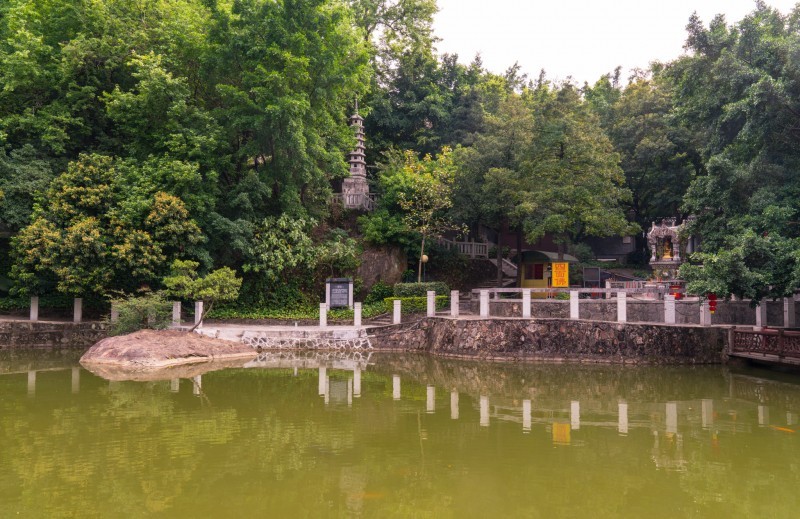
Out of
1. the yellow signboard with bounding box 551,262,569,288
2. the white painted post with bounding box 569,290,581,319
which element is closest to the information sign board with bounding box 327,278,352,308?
the yellow signboard with bounding box 551,262,569,288

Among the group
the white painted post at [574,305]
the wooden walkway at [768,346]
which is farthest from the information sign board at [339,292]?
the wooden walkway at [768,346]

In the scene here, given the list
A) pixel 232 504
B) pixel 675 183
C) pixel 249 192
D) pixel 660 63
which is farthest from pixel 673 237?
pixel 232 504

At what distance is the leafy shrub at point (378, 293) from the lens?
980 inches

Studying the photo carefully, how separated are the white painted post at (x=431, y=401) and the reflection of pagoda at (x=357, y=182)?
14.8m

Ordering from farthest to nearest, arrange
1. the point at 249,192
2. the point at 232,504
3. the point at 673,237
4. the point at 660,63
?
1. the point at 660,63
2. the point at 673,237
3. the point at 249,192
4. the point at 232,504

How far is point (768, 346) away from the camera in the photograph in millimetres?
15781

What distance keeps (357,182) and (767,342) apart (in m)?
18.2

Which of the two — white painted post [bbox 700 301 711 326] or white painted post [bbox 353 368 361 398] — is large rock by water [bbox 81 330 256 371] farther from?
white painted post [bbox 700 301 711 326]

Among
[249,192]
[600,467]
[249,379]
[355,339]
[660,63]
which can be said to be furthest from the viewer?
[660,63]

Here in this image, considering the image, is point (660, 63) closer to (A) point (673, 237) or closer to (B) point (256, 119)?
(A) point (673, 237)

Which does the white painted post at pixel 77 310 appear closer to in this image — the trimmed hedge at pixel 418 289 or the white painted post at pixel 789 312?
the trimmed hedge at pixel 418 289

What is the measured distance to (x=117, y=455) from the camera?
26.7 ft

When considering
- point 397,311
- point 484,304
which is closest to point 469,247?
point 397,311

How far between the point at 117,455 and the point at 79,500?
173 centimetres
